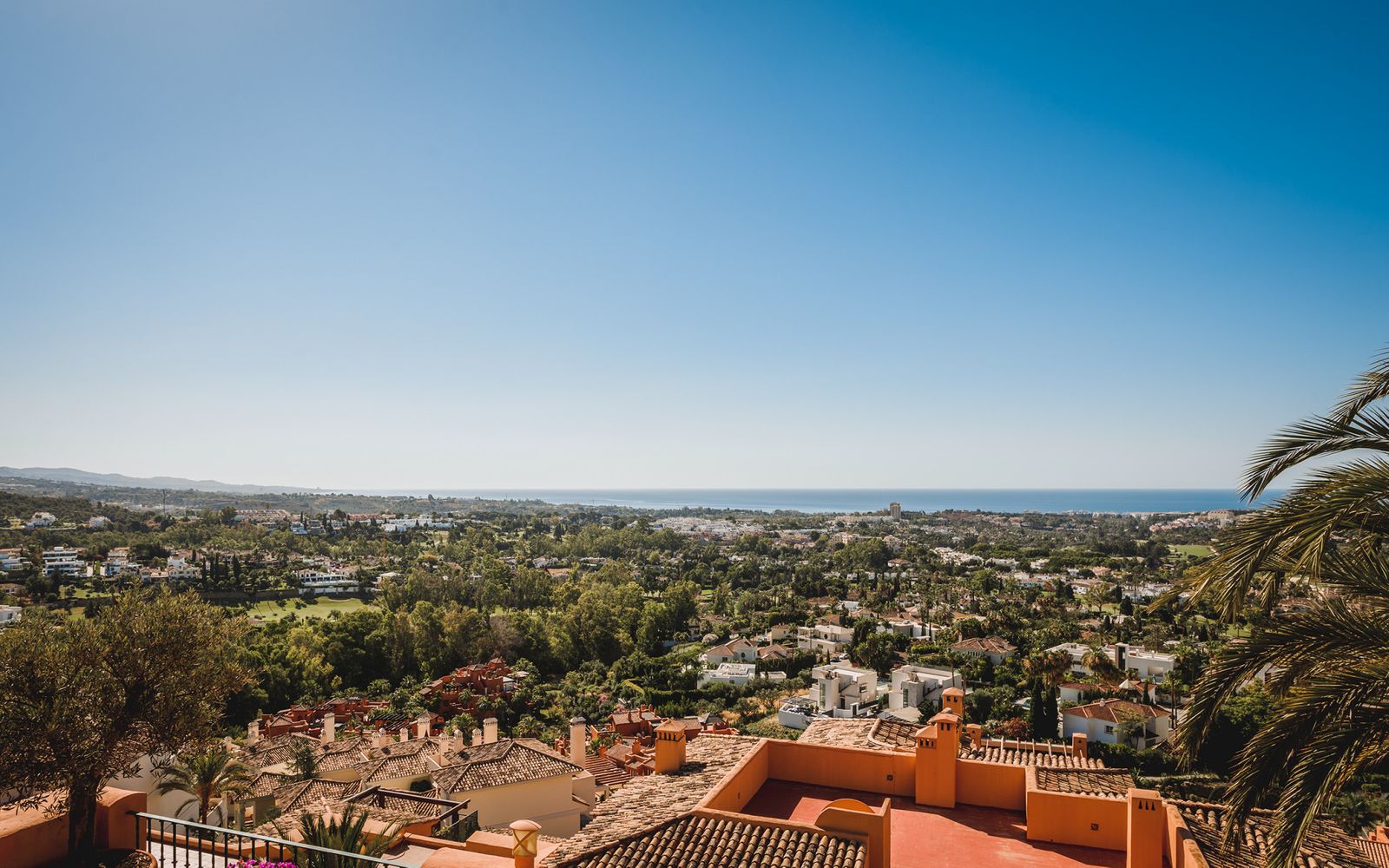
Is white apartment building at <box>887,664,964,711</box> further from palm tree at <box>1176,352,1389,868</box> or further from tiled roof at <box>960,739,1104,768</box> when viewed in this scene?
palm tree at <box>1176,352,1389,868</box>

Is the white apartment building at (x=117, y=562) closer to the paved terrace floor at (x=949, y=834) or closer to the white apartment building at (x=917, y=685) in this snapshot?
the white apartment building at (x=917, y=685)

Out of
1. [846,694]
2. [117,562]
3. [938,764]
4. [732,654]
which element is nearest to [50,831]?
[938,764]

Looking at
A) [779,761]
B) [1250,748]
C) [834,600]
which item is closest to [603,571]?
[834,600]

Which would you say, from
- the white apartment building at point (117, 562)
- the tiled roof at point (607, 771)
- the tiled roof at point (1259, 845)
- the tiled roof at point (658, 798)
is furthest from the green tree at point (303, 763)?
the white apartment building at point (117, 562)

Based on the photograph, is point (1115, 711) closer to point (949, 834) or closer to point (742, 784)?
point (949, 834)

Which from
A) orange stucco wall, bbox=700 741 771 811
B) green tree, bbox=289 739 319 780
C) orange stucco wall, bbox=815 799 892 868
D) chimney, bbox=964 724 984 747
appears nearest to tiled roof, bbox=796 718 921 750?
chimney, bbox=964 724 984 747

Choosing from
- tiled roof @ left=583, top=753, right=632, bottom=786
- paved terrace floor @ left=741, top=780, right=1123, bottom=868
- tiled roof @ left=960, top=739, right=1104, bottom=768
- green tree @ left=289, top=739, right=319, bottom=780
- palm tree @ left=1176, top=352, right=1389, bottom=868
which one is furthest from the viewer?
tiled roof @ left=583, top=753, right=632, bottom=786
